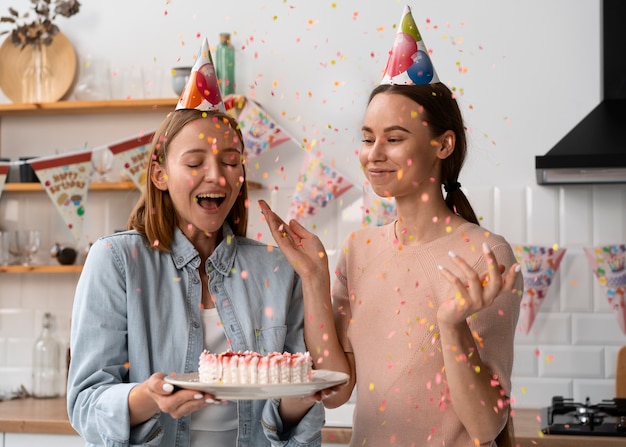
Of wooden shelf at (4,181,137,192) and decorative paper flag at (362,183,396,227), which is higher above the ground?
wooden shelf at (4,181,137,192)

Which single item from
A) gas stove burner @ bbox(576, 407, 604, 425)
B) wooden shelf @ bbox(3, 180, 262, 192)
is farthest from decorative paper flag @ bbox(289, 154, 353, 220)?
gas stove burner @ bbox(576, 407, 604, 425)

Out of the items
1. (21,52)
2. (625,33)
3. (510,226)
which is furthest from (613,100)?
(21,52)

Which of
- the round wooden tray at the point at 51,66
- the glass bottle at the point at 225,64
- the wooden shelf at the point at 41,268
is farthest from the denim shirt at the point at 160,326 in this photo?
the round wooden tray at the point at 51,66

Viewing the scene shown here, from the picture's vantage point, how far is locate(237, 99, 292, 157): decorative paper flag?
3.60 meters

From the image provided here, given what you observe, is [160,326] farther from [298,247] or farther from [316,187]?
[316,187]

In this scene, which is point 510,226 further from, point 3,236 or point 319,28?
point 3,236

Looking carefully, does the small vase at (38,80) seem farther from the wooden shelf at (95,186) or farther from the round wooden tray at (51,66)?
the wooden shelf at (95,186)

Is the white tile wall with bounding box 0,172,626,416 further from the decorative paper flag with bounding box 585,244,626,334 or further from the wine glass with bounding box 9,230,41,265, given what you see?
the wine glass with bounding box 9,230,41,265

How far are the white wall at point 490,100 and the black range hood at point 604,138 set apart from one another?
0.28ft

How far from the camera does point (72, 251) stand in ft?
12.2

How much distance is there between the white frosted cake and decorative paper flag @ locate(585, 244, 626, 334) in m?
1.92

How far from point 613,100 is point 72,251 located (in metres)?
2.14

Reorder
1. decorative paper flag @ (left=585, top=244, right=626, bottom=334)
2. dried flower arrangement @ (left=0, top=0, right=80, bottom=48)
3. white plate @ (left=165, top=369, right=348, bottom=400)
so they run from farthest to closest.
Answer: dried flower arrangement @ (left=0, top=0, right=80, bottom=48) < decorative paper flag @ (left=585, top=244, right=626, bottom=334) < white plate @ (left=165, top=369, right=348, bottom=400)

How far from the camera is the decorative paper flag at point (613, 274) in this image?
3.40 meters
